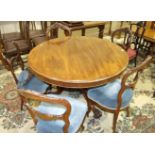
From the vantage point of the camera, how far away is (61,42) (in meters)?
2.19

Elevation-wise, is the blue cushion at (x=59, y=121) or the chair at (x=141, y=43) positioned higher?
the chair at (x=141, y=43)

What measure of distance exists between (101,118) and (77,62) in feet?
2.67

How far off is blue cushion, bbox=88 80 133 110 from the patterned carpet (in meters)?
0.45

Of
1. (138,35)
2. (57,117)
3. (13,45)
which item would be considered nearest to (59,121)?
(57,117)

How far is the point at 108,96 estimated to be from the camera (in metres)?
1.78

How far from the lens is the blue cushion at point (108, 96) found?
1736 millimetres

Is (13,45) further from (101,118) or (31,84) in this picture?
(101,118)

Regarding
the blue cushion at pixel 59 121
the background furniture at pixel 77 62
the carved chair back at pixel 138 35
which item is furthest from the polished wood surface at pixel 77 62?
the carved chair back at pixel 138 35

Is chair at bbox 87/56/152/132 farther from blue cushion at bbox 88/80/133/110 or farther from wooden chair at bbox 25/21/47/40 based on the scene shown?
wooden chair at bbox 25/21/47/40

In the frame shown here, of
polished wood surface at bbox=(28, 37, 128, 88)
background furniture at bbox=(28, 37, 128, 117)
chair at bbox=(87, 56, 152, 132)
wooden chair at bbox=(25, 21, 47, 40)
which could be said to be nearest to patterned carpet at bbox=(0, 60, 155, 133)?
chair at bbox=(87, 56, 152, 132)

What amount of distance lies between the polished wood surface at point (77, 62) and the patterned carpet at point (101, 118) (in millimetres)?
741

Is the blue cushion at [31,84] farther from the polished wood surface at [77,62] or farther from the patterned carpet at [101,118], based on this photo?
the patterned carpet at [101,118]

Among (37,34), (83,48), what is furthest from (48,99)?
(37,34)

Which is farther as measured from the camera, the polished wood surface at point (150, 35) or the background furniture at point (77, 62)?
the polished wood surface at point (150, 35)
